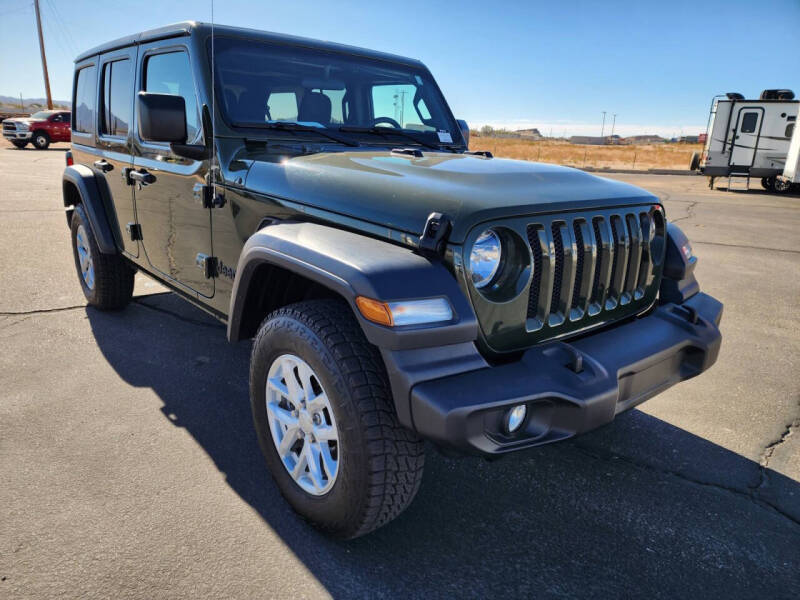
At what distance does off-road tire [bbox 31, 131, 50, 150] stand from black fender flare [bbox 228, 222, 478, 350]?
27.6m

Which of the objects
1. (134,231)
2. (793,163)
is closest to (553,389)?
(134,231)

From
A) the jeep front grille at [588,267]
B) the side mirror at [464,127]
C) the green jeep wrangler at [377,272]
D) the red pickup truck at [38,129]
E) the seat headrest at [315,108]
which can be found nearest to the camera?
the green jeep wrangler at [377,272]

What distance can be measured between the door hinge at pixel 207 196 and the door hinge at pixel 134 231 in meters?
1.00

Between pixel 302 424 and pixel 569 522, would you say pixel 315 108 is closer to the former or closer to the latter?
pixel 302 424

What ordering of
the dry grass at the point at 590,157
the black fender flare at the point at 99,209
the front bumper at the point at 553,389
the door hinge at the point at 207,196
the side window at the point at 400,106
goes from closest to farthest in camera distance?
the front bumper at the point at 553,389, the door hinge at the point at 207,196, the side window at the point at 400,106, the black fender flare at the point at 99,209, the dry grass at the point at 590,157

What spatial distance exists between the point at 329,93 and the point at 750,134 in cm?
1677

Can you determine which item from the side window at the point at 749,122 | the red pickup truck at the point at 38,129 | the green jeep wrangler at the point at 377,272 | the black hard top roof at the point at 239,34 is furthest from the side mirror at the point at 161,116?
the red pickup truck at the point at 38,129

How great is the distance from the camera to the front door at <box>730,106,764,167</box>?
16.1 meters

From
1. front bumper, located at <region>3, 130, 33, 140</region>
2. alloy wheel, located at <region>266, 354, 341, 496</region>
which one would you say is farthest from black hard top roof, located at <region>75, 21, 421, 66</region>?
front bumper, located at <region>3, 130, 33, 140</region>

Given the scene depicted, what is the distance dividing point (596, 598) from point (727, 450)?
1431 mm

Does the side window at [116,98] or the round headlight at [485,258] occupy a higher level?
the side window at [116,98]

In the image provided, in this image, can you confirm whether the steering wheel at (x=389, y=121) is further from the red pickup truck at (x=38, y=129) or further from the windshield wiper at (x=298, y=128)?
the red pickup truck at (x=38, y=129)

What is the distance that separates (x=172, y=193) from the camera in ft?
10.7

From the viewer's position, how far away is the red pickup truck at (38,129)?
950 inches
